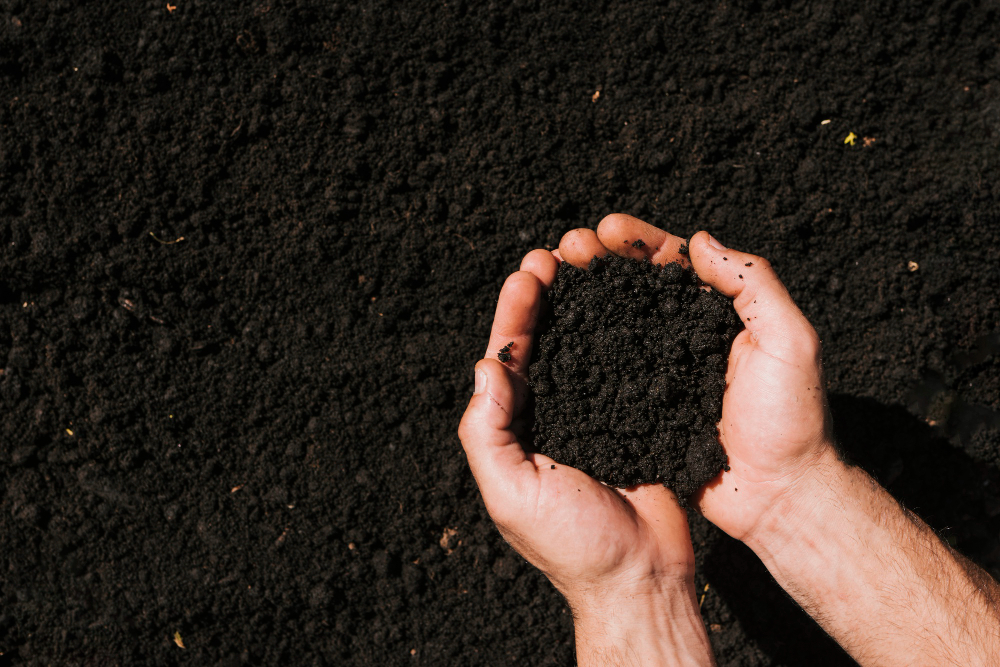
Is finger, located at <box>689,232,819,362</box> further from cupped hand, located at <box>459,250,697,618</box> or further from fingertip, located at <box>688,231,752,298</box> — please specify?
cupped hand, located at <box>459,250,697,618</box>

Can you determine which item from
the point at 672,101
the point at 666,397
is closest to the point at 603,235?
the point at 666,397

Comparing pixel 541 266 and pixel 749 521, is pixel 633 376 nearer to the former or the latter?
pixel 541 266

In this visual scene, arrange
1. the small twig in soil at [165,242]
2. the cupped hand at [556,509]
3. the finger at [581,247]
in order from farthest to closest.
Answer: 1. the small twig in soil at [165,242]
2. the finger at [581,247]
3. the cupped hand at [556,509]

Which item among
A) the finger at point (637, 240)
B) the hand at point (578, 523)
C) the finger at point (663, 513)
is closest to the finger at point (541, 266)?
the hand at point (578, 523)

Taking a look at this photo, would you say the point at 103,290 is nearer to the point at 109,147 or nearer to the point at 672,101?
the point at 109,147

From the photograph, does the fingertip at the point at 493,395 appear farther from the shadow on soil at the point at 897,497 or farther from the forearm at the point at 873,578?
the shadow on soil at the point at 897,497

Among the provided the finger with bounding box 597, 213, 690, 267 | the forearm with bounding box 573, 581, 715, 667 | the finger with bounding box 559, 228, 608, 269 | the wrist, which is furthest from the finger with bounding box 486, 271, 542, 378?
the wrist
